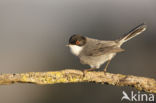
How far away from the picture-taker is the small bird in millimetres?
5809

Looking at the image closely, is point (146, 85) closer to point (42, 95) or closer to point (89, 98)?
point (89, 98)

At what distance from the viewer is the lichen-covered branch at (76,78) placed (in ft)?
14.2

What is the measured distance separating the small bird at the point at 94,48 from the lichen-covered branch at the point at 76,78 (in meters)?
1.16

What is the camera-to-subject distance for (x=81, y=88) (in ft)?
28.9

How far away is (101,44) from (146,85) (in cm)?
176

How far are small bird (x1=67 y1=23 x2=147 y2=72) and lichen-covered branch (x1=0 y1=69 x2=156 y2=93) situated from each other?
1.16 meters

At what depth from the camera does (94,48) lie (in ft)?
19.6

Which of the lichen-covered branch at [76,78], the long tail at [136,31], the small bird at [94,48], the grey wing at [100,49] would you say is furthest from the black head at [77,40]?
the lichen-covered branch at [76,78]

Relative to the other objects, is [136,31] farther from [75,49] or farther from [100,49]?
[75,49]

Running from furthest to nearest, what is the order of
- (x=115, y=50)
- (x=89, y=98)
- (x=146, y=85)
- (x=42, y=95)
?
1. (x=42, y=95)
2. (x=89, y=98)
3. (x=115, y=50)
4. (x=146, y=85)

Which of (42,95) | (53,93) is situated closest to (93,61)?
(53,93)

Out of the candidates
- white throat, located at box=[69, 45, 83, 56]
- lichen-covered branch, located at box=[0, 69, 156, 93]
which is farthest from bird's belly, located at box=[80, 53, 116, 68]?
lichen-covered branch, located at box=[0, 69, 156, 93]

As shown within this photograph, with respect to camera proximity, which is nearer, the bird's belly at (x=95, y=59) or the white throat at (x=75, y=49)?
the bird's belly at (x=95, y=59)

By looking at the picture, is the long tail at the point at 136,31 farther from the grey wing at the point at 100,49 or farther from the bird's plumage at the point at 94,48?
the grey wing at the point at 100,49
